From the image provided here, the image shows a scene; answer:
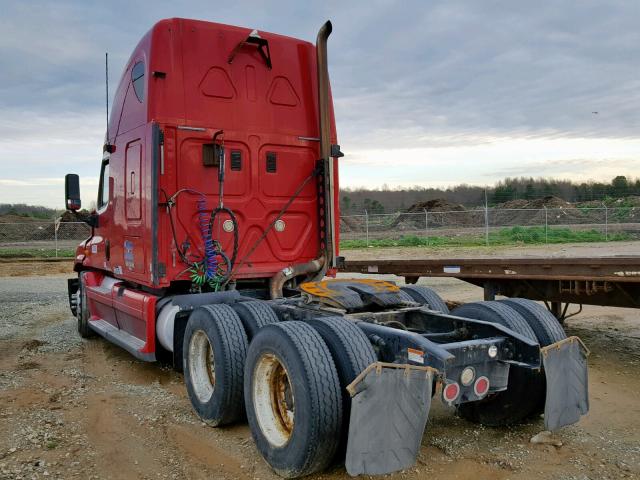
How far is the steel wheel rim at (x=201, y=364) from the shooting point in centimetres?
517

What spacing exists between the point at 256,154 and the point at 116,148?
1.80 meters

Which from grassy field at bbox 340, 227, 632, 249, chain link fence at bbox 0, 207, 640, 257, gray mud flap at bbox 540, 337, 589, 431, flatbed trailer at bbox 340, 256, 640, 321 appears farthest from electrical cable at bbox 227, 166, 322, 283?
grassy field at bbox 340, 227, 632, 249

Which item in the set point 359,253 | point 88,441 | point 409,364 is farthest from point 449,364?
point 359,253

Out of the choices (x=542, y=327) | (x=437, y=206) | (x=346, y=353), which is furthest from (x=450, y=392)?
(x=437, y=206)

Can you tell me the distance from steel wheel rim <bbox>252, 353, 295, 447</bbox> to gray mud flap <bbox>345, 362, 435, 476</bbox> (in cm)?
82

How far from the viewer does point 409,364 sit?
3.72 m

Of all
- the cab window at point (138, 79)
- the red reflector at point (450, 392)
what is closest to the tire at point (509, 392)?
the red reflector at point (450, 392)

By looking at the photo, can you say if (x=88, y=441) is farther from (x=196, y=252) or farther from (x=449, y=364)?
(x=449, y=364)

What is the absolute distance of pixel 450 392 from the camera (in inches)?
145

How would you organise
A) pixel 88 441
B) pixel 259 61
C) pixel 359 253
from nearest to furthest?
pixel 88 441 → pixel 259 61 → pixel 359 253

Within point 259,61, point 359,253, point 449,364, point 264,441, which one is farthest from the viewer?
point 359,253

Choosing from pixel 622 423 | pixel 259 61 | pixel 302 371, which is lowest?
pixel 622 423

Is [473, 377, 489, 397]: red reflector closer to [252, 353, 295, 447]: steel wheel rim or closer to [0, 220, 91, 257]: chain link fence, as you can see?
[252, 353, 295, 447]: steel wheel rim

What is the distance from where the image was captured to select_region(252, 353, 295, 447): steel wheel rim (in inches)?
161
